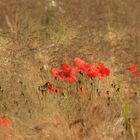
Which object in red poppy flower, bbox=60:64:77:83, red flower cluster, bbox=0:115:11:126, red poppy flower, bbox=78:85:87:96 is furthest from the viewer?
red poppy flower, bbox=60:64:77:83

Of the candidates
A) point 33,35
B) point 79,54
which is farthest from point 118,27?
point 33,35

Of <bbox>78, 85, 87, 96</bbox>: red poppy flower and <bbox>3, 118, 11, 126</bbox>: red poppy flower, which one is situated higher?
<bbox>78, 85, 87, 96</bbox>: red poppy flower

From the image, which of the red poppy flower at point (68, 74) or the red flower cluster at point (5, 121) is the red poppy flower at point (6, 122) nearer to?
the red flower cluster at point (5, 121)

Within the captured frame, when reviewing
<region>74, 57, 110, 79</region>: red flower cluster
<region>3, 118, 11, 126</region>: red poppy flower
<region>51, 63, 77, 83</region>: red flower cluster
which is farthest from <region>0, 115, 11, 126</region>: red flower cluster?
<region>74, 57, 110, 79</region>: red flower cluster

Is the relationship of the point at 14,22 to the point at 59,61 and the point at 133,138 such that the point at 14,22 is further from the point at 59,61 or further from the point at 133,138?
the point at 133,138

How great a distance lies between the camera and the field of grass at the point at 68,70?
3.61m

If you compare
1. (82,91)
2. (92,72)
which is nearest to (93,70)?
(92,72)

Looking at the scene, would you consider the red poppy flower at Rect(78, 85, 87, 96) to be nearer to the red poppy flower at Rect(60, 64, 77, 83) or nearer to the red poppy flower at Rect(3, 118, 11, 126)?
the red poppy flower at Rect(60, 64, 77, 83)

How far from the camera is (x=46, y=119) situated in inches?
143

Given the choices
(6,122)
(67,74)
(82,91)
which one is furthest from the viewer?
(67,74)

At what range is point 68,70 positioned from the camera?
3912 millimetres

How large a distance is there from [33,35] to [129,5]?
45.3 inches

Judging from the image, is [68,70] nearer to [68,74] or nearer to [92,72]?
[68,74]

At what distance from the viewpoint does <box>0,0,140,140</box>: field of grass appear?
361cm
